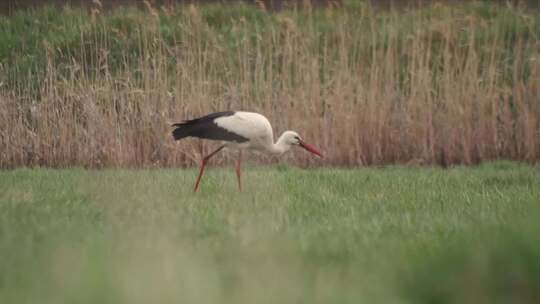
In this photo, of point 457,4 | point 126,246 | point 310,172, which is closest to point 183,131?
point 310,172

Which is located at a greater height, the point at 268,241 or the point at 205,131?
the point at 268,241

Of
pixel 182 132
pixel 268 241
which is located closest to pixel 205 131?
pixel 182 132

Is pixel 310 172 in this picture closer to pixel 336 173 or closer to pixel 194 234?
pixel 336 173

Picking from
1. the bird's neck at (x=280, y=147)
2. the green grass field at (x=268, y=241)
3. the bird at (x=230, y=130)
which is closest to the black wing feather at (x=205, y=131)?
the bird at (x=230, y=130)

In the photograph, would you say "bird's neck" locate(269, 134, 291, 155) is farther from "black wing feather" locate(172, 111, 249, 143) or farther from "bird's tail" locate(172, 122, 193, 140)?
"bird's tail" locate(172, 122, 193, 140)

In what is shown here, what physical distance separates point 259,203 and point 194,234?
1314 millimetres

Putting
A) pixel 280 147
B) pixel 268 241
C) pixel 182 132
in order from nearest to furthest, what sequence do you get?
pixel 268 241 → pixel 182 132 → pixel 280 147

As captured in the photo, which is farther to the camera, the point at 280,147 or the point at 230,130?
the point at 280,147

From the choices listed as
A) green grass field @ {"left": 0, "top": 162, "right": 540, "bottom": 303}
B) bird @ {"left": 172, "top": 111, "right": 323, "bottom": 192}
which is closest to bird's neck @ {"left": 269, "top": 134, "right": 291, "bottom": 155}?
bird @ {"left": 172, "top": 111, "right": 323, "bottom": 192}

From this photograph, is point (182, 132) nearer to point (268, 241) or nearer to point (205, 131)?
point (205, 131)

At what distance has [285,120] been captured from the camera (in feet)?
31.8

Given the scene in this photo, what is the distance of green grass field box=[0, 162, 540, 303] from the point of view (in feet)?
9.75

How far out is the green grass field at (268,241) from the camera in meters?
2.97

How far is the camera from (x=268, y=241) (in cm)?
395
